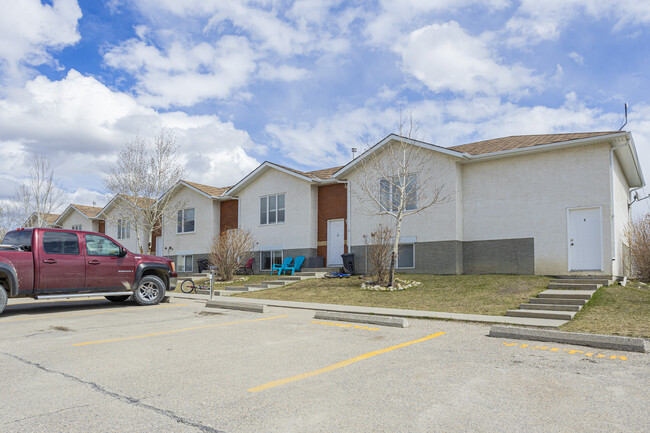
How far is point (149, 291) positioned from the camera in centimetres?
1328

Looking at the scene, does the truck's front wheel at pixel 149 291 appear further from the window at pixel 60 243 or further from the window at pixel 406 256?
the window at pixel 406 256

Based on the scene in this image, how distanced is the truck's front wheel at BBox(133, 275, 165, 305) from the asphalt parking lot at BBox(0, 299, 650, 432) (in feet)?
13.0

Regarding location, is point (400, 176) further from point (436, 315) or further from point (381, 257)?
point (436, 315)

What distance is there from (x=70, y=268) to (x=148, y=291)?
7.83 feet

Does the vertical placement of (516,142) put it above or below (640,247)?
above

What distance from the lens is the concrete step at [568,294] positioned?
12.4 metres

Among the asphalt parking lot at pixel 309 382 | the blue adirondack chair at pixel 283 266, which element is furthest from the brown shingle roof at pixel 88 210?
the asphalt parking lot at pixel 309 382

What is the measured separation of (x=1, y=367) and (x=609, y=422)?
6996mm

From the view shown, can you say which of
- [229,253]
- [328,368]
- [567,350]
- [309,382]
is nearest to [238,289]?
[229,253]

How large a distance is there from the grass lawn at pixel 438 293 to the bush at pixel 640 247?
15.0 feet

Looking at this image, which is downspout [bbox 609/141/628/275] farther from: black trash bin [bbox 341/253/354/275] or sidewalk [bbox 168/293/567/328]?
black trash bin [bbox 341/253/354/275]

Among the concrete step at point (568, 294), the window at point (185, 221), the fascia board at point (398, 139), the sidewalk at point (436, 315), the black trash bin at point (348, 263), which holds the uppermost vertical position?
the fascia board at point (398, 139)

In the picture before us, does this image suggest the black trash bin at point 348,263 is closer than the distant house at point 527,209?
No

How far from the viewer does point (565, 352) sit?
276 inches
